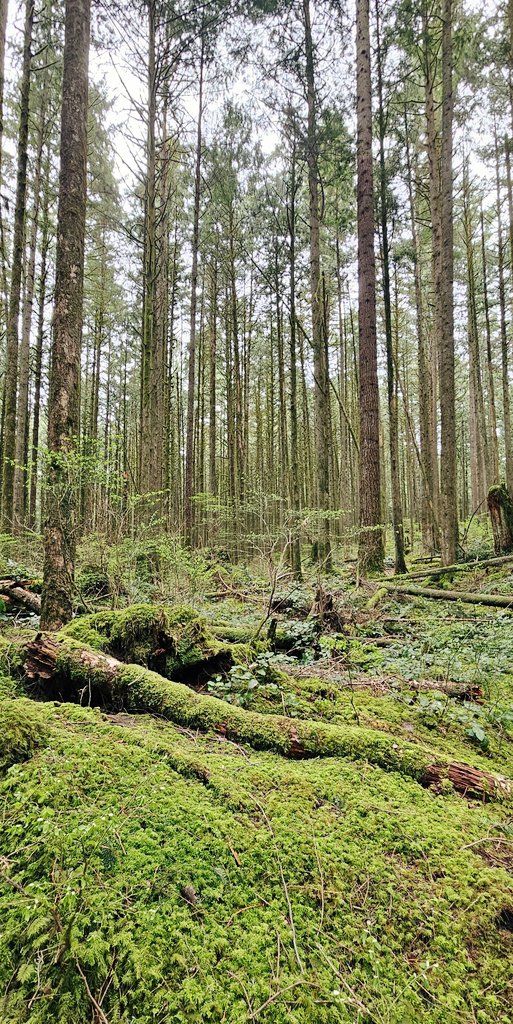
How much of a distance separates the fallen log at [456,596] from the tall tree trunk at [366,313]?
100 centimetres

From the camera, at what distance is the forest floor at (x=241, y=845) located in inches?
44.6

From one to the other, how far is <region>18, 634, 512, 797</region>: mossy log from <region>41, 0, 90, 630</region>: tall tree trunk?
0.89m

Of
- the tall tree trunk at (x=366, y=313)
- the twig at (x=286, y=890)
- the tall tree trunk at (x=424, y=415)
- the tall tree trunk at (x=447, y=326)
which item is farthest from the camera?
the tall tree trunk at (x=424, y=415)

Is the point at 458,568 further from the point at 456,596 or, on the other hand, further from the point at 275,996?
the point at 275,996

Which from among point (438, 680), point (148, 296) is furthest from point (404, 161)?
point (438, 680)

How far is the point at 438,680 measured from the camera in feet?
10.9

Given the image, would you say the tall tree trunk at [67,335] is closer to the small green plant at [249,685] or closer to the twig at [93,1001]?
the small green plant at [249,685]

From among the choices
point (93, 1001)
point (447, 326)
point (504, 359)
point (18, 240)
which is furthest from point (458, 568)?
point (504, 359)

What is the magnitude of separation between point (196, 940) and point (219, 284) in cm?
1727

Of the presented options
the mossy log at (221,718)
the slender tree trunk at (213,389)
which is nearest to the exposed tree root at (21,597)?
the mossy log at (221,718)

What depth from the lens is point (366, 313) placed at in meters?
7.02

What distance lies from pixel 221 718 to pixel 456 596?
4.31 meters

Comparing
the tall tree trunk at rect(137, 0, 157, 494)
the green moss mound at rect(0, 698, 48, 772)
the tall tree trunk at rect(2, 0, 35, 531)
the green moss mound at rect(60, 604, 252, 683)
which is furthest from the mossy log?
the tall tree trunk at rect(2, 0, 35, 531)

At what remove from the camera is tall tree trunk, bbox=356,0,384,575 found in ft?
22.7
